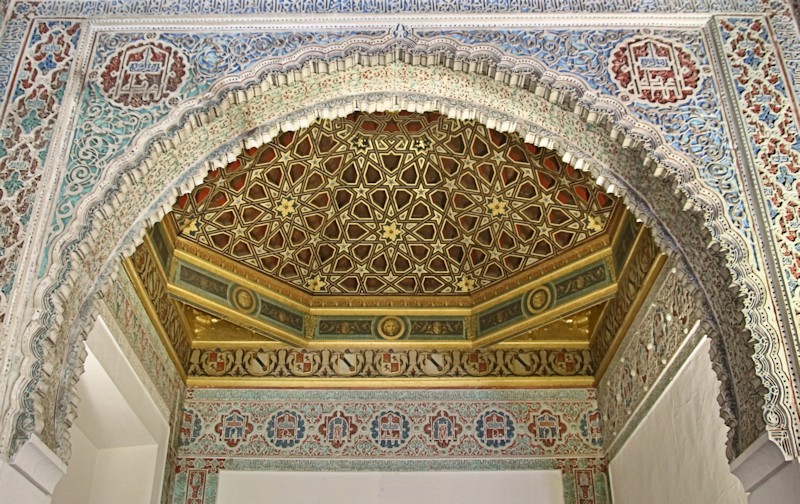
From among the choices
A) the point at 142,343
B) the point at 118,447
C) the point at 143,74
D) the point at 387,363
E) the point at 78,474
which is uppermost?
A: the point at 143,74

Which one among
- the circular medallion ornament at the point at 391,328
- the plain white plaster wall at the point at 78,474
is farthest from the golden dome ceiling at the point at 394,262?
the plain white plaster wall at the point at 78,474

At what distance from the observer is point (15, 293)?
3076mm

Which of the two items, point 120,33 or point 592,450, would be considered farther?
point 592,450

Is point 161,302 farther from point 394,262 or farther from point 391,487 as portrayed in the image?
point 391,487

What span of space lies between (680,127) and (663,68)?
1.06 ft

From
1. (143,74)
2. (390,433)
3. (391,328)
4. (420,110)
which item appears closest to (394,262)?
(391,328)

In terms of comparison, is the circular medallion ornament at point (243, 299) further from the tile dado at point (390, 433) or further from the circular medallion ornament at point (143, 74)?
the circular medallion ornament at point (143, 74)

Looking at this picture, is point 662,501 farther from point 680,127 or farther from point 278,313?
point 278,313

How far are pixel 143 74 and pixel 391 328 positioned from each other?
9.89ft

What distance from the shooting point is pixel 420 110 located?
3.81 metres

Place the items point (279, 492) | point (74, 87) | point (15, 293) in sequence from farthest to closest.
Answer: point (279, 492), point (74, 87), point (15, 293)

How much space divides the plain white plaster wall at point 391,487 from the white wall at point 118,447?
55cm

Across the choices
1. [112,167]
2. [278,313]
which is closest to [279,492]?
[278,313]

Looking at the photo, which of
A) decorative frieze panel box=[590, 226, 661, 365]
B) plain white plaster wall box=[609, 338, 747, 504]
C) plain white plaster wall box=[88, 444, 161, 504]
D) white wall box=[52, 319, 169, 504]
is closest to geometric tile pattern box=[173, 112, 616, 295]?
decorative frieze panel box=[590, 226, 661, 365]
